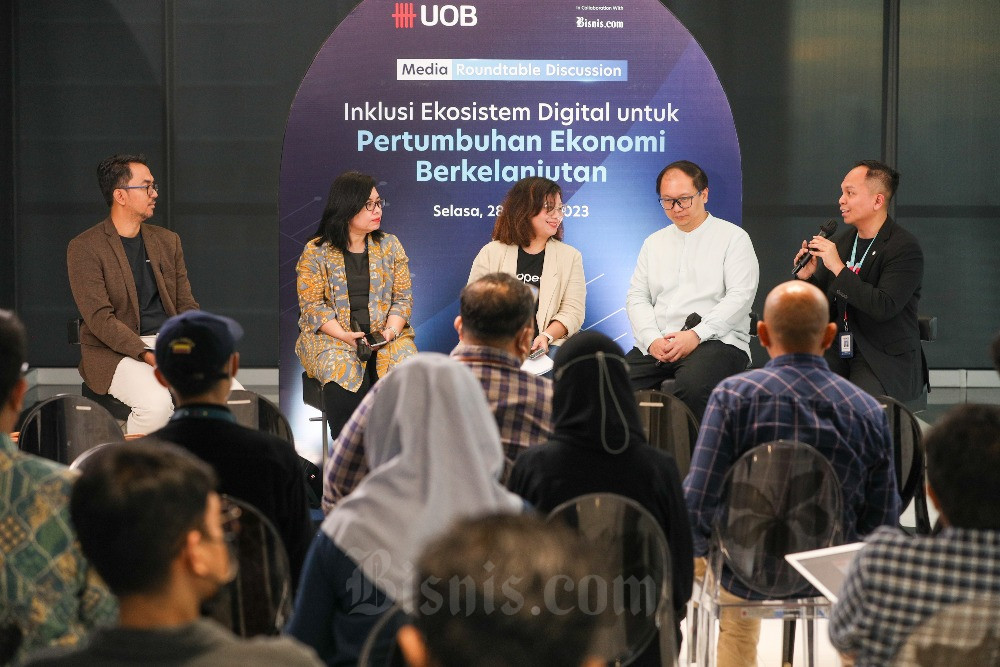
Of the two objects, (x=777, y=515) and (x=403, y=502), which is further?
(x=777, y=515)

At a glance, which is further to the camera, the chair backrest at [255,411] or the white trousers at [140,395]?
the white trousers at [140,395]

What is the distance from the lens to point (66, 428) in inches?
155

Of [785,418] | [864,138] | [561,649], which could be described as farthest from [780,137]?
[561,649]

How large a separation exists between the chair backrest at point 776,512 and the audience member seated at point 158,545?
1696 millimetres

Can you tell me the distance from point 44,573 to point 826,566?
1.45m

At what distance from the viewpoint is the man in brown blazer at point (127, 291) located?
545 centimetres

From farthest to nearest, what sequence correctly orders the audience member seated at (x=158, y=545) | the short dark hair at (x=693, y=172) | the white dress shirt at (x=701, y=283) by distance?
the short dark hair at (x=693, y=172)
the white dress shirt at (x=701, y=283)
the audience member seated at (x=158, y=545)

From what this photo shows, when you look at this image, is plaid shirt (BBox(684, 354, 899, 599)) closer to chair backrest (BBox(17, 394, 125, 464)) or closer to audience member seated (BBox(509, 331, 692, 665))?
audience member seated (BBox(509, 331, 692, 665))

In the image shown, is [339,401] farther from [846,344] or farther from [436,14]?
[846,344]

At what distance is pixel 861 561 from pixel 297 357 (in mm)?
4432

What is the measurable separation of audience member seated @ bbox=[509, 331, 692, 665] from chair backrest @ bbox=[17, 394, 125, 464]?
176 centimetres

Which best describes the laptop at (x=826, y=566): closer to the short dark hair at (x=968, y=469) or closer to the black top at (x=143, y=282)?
the short dark hair at (x=968, y=469)

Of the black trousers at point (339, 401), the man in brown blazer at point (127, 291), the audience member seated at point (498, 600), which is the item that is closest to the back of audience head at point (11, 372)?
the audience member seated at point (498, 600)


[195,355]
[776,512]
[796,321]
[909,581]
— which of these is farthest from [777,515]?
[195,355]
